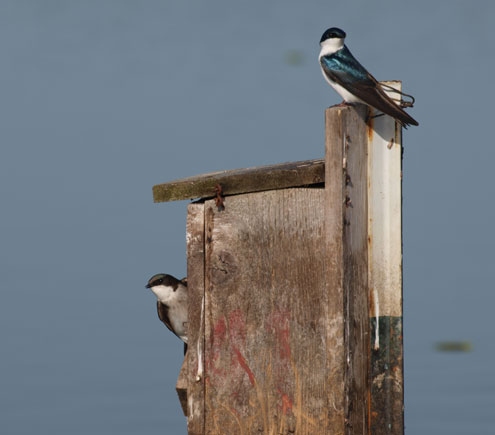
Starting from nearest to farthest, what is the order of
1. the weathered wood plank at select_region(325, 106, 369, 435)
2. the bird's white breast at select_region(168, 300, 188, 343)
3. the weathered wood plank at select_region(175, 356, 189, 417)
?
the weathered wood plank at select_region(325, 106, 369, 435), the weathered wood plank at select_region(175, 356, 189, 417), the bird's white breast at select_region(168, 300, 188, 343)

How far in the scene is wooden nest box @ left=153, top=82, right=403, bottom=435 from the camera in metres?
3.96

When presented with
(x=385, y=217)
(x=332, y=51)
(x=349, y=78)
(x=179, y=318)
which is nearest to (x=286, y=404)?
(x=385, y=217)

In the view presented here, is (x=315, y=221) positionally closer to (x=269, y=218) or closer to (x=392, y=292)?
(x=269, y=218)

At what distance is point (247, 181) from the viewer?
4.23 meters

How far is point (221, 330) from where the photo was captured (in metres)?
4.37

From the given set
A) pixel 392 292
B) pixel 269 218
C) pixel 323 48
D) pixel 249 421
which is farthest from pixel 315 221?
pixel 323 48

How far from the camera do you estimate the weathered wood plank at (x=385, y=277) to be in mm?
4238

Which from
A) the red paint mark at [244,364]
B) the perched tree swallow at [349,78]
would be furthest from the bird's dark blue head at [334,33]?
the red paint mark at [244,364]

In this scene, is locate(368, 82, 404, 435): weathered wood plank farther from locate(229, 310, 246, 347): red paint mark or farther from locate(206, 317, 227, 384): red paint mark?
locate(206, 317, 227, 384): red paint mark

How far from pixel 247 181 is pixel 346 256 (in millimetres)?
606

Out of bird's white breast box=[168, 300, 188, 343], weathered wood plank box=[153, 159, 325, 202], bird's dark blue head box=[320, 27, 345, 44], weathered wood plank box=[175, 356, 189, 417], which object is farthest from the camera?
bird's white breast box=[168, 300, 188, 343]

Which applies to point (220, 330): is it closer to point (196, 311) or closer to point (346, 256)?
point (196, 311)

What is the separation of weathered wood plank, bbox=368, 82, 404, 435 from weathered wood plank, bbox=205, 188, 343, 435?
33 centimetres

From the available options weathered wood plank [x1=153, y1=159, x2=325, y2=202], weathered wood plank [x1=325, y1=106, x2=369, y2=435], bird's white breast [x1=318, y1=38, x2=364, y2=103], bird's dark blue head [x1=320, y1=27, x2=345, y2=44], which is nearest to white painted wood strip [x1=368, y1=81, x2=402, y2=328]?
weathered wood plank [x1=325, y1=106, x2=369, y2=435]
